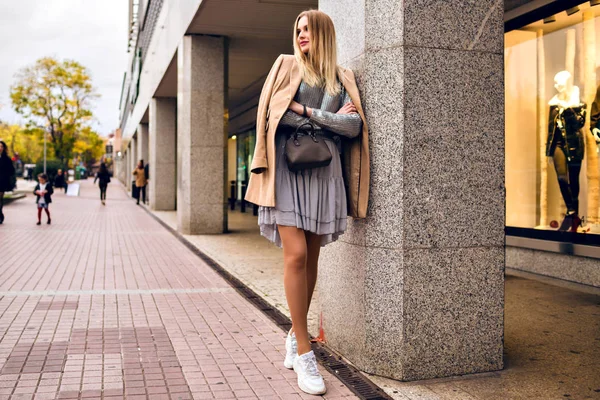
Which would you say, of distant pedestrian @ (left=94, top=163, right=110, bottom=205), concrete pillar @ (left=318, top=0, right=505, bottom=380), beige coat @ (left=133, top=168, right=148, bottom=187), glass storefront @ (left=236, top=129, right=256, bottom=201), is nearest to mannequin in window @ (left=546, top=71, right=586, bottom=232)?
concrete pillar @ (left=318, top=0, right=505, bottom=380)

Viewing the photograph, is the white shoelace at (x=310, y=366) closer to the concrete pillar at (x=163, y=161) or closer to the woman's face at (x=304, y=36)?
the woman's face at (x=304, y=36)

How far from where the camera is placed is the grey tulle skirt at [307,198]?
3.81 metres

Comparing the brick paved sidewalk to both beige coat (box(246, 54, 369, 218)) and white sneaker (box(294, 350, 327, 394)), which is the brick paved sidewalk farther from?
beige coat (box(246, 54, 369, 218))

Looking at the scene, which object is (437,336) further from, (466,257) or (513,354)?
(513,354)

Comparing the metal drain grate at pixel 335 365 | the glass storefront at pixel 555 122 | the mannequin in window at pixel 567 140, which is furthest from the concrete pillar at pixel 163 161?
the metal drain grate at pixel 335 365

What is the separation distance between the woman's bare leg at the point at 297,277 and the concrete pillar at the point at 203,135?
10337 millimetres

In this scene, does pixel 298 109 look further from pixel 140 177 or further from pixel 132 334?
pixel 140 177

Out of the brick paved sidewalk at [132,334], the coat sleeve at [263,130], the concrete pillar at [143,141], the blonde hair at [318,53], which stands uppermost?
the concrete pillar at [143,141]

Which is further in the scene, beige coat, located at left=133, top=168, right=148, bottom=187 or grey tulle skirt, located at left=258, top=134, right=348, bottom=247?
beige coat, located at left=133, top=168, right=148, bottom=187

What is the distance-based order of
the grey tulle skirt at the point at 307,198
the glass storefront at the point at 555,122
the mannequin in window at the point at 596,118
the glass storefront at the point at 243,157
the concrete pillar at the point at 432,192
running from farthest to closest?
the glass storefront at the point at 243,157 → the glass storefront at the point at 555,122 → the mannequin in window at the point at 596,118 → the concrete pillar at the point at 432,192 → the grey tulle skirt at the point at 307,198

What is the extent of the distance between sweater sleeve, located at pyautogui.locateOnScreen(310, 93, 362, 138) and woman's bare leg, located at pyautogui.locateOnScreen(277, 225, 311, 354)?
63 cm

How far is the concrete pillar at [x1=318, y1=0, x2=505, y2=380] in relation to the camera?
3910 millimetres

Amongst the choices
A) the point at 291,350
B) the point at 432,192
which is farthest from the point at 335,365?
the point at 432,192

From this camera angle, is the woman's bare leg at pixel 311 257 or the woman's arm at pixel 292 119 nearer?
the woman's arm at pixel 292 119
